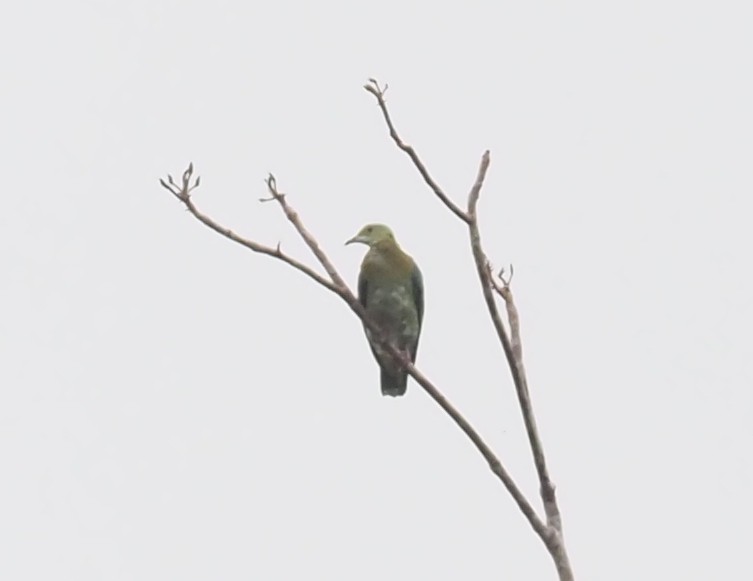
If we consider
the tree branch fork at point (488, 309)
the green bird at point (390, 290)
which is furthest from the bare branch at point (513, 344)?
the green bird at point (390, 290)

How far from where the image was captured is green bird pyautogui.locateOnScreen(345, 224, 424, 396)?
10.5m

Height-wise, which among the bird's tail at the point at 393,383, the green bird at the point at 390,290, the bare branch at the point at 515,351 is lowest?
the bare branch at the point at 515,351

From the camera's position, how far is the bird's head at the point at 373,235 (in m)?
10.8

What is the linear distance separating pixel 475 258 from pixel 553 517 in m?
1.19

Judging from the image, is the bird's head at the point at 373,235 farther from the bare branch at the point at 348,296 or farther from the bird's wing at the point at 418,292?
the bare branch at the point at 348,296

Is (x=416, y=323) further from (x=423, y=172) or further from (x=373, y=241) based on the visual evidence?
(x=423, y=172)

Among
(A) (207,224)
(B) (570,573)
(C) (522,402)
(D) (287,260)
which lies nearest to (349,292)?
(D) (287,260)

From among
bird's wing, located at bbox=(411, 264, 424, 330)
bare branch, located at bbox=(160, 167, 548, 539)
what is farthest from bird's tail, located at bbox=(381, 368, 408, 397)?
bare branch, located at bbox=(160, 167, 548, 539)

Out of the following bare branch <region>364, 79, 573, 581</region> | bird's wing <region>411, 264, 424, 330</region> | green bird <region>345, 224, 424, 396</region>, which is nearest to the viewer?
bare branch <region>364, 79, 573, 581</region>

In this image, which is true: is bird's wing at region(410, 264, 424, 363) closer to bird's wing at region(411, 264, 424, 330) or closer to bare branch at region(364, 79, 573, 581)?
bird's wing at region(411, 264, 424, 330)

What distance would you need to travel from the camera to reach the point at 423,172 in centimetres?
689

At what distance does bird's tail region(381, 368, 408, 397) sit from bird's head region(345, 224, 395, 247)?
988 mm

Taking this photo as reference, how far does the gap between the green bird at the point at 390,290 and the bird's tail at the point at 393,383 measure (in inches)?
7.1

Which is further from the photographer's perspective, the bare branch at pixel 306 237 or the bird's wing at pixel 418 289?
the bird's wing at pixel 418 289
